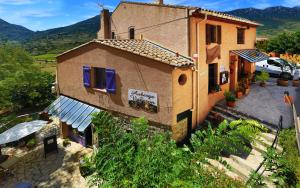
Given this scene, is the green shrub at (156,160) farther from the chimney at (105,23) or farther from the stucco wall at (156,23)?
the chimney at (105,23)

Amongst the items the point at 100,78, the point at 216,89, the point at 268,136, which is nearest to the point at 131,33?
the point at 100,78

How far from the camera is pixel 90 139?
71.9ft

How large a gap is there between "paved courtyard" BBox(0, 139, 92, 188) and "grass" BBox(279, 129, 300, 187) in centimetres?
1200

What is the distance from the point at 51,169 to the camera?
1905 centimetres

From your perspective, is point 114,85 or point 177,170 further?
point 114,85

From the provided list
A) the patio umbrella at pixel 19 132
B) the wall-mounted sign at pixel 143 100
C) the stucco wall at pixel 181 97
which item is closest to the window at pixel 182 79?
the stucco wall at pixel 181 97

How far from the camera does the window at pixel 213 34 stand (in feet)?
63.9

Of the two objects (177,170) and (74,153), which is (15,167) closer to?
(74,153)

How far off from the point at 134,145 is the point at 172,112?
303 inches

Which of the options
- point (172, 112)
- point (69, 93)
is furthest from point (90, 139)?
point (172, 112)

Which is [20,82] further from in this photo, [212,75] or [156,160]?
[156,160]

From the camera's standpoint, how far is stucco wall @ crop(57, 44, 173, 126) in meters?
15.8

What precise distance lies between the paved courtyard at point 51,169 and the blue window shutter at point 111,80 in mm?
5874

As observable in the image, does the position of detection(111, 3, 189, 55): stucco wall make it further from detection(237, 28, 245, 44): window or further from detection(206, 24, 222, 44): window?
detection(237, 28, 245, 44): window
